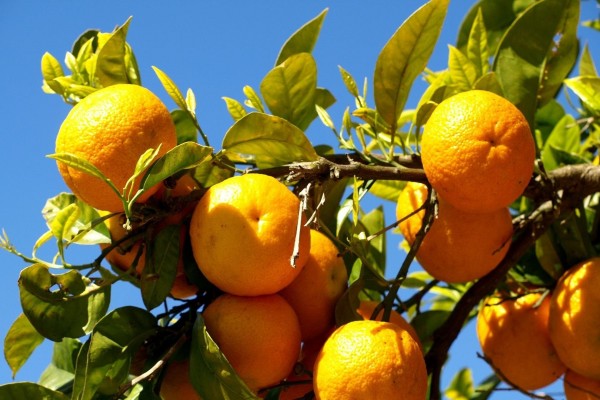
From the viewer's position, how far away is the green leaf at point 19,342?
1.26 m

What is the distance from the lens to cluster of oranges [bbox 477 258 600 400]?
1335mm

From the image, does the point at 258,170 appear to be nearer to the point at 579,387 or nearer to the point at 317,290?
the point at 317,290

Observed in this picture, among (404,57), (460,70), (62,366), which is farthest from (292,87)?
(62,366)

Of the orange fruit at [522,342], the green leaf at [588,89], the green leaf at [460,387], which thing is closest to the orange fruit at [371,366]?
the orange fruit at [522,342]

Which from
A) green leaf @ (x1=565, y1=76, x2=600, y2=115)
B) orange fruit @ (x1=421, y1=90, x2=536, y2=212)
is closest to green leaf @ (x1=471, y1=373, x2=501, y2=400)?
green leaf @ (x1=565, y1=76, x2=600, y2=115)

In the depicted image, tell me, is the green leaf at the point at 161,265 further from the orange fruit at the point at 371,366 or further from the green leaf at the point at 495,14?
the green leaf at the point at 495,14

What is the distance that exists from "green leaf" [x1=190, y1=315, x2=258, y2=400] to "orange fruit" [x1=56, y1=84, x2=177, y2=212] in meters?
0.21

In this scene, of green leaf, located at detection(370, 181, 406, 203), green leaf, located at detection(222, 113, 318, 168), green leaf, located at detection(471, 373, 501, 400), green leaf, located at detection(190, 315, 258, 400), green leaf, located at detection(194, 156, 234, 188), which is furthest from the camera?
green leaf, located at detection(471, 373, 501, 400)

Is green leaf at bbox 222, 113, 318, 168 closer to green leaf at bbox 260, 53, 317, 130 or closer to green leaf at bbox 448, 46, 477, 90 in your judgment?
green leaf at bbox 260, 53, 317, 130

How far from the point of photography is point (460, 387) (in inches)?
84.1

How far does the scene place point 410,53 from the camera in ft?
4.11

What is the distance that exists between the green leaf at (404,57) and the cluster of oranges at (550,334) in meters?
0.41

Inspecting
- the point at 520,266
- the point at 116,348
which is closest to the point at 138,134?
the point at 116,348

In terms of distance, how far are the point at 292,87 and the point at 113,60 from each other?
0.28 meters
